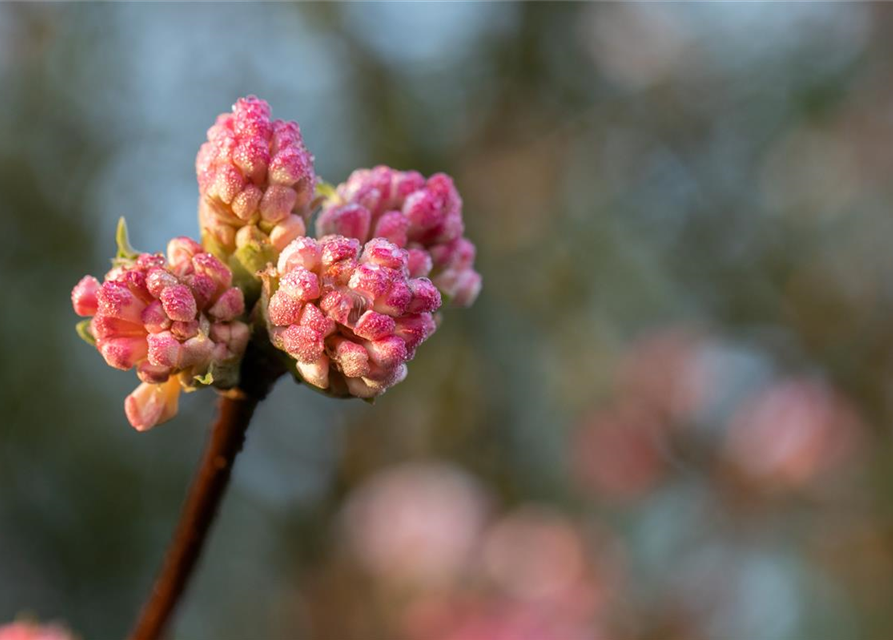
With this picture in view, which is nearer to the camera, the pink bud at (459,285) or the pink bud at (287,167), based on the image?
the pink bud at (287,167)

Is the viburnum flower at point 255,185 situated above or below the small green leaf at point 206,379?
above

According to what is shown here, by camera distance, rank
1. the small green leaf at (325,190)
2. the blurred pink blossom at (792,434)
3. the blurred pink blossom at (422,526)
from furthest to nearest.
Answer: the blurred pink blossom at (792,434), the blurred pink blossom at (422,526), the small green leaf at (325,190)

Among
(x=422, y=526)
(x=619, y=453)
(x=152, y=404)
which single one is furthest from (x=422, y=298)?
(x=619, y=453)

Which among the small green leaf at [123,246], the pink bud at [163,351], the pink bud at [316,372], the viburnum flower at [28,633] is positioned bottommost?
the viburnum flower at [28,633]

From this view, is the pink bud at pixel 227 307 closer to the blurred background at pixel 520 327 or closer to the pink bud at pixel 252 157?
the pink bud at pixel 252 157

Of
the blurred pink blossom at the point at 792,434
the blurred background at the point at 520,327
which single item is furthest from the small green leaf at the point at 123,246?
the blurred pink blossom at the point at 792,434

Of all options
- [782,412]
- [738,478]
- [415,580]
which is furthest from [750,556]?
[415,580]

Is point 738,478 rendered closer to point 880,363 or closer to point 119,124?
point 880,363
